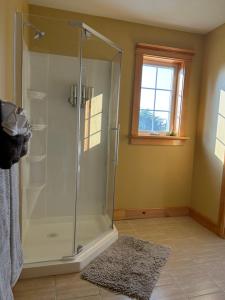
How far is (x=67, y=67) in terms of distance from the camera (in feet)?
8.21

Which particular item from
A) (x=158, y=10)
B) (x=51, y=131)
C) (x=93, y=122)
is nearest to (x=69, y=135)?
(x=51, y=131)

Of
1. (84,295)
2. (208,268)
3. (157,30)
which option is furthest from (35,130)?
(208,268)

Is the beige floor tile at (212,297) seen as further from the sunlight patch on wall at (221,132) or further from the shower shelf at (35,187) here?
the shower shelf at (35,187)

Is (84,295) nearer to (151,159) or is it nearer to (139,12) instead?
(151,159)

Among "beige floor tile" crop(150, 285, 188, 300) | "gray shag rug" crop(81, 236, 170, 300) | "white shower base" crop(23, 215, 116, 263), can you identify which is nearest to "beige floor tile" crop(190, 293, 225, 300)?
"beige floor tile" crop(150, 285, 188, 300)

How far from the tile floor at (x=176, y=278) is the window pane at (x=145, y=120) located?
46.9 inches

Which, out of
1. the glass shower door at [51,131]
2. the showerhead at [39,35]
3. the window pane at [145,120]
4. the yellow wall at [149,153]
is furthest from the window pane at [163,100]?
the showerhead at [39,35]

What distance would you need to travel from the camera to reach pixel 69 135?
8.55 ft

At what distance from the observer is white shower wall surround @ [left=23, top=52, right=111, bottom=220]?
2.46 meters

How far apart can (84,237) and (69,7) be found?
2.28 meters

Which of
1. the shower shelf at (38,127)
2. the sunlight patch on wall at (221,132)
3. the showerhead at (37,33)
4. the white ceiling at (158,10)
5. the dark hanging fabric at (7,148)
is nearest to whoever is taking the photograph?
the dark hanging fabric at (7,148)

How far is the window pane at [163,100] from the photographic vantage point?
2.98 metres

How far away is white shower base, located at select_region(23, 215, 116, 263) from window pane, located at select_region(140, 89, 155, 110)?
1.39 m

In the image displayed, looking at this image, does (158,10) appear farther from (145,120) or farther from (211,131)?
(211,131)
